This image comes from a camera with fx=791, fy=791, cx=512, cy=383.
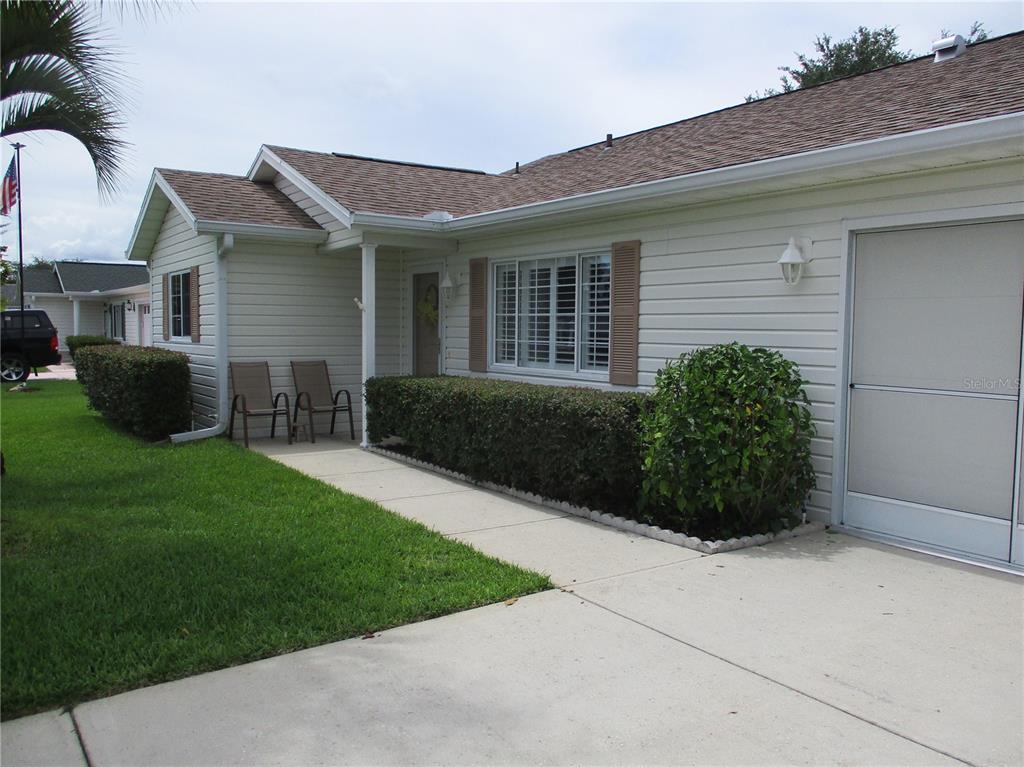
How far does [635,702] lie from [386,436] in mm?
6991

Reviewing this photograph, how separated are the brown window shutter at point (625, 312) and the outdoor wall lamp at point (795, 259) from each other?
172 cm

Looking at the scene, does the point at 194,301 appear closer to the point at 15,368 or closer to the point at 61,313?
the point at 15,368

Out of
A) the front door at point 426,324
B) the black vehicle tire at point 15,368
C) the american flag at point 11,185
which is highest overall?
the american flag at point 11,185

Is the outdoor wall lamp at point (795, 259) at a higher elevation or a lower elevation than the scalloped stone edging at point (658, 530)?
higher

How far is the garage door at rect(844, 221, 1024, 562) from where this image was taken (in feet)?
17.3

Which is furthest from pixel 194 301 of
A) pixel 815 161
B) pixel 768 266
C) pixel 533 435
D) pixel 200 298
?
pixel 815 161

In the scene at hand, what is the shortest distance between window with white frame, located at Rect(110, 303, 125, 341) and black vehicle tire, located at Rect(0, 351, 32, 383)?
1124 centimetres

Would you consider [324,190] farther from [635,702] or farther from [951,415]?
[635,702]

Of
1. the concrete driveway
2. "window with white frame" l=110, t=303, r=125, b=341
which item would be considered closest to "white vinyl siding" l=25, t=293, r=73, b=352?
"window with white frame" l=110, t=303, r=125, b=341

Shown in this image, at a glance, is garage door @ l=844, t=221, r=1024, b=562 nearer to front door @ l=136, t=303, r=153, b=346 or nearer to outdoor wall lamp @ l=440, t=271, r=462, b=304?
outdoor wall lamp @ l=440, t=271, r=462, b=304

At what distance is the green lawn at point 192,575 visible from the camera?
12.1ft

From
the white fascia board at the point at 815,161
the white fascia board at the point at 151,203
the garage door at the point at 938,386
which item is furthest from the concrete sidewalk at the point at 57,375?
the garage door at the point at 938,386

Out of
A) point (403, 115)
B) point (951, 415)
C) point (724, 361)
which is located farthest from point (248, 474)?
point (403, 115)

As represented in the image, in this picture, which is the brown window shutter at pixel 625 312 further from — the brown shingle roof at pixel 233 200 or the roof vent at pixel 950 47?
Result: the brown shingle roof at pixel 233 200
